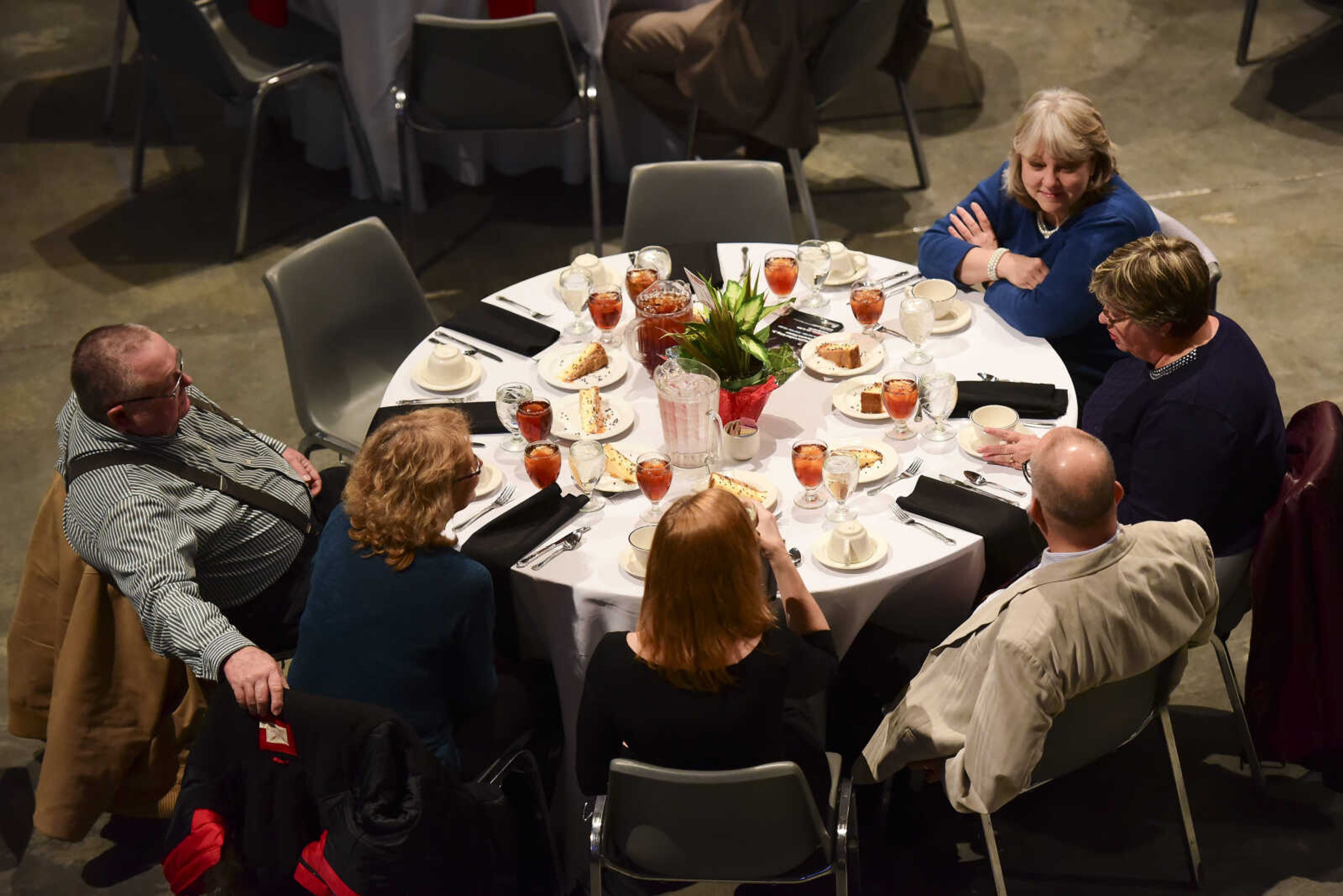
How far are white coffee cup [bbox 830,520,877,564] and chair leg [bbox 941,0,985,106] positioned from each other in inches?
169

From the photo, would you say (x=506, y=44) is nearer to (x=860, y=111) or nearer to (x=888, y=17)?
(x=888, y=17)

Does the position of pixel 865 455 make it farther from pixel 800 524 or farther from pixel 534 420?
pixel 534 420

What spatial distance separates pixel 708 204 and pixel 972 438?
1.50m

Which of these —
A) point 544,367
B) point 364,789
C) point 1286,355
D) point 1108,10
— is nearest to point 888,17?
point 1286,355

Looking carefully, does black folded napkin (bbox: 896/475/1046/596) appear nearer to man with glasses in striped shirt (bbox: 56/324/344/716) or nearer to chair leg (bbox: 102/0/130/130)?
man with glasses in striped shirt (bbox: 56/324/344/716)

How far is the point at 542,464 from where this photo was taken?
2.94 meters

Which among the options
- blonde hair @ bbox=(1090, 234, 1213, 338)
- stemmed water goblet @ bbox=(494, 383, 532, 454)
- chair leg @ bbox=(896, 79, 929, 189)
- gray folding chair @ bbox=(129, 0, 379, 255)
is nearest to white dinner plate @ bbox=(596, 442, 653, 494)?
stemmed water goblet @ bbox=(494, 383, 532, 454)

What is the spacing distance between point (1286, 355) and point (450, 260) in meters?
3.22

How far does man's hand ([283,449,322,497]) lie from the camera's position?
11.4ft

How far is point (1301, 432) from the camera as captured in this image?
9.52ft

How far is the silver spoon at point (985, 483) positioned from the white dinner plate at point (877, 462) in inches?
6.1

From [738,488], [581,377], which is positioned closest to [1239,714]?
[738,488]

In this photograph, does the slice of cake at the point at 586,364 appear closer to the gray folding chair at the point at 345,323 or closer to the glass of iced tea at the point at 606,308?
the glass of iced tea at the point at 606,308

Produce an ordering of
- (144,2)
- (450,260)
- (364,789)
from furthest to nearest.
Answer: (450,260) < (144,2) < (364,789)
